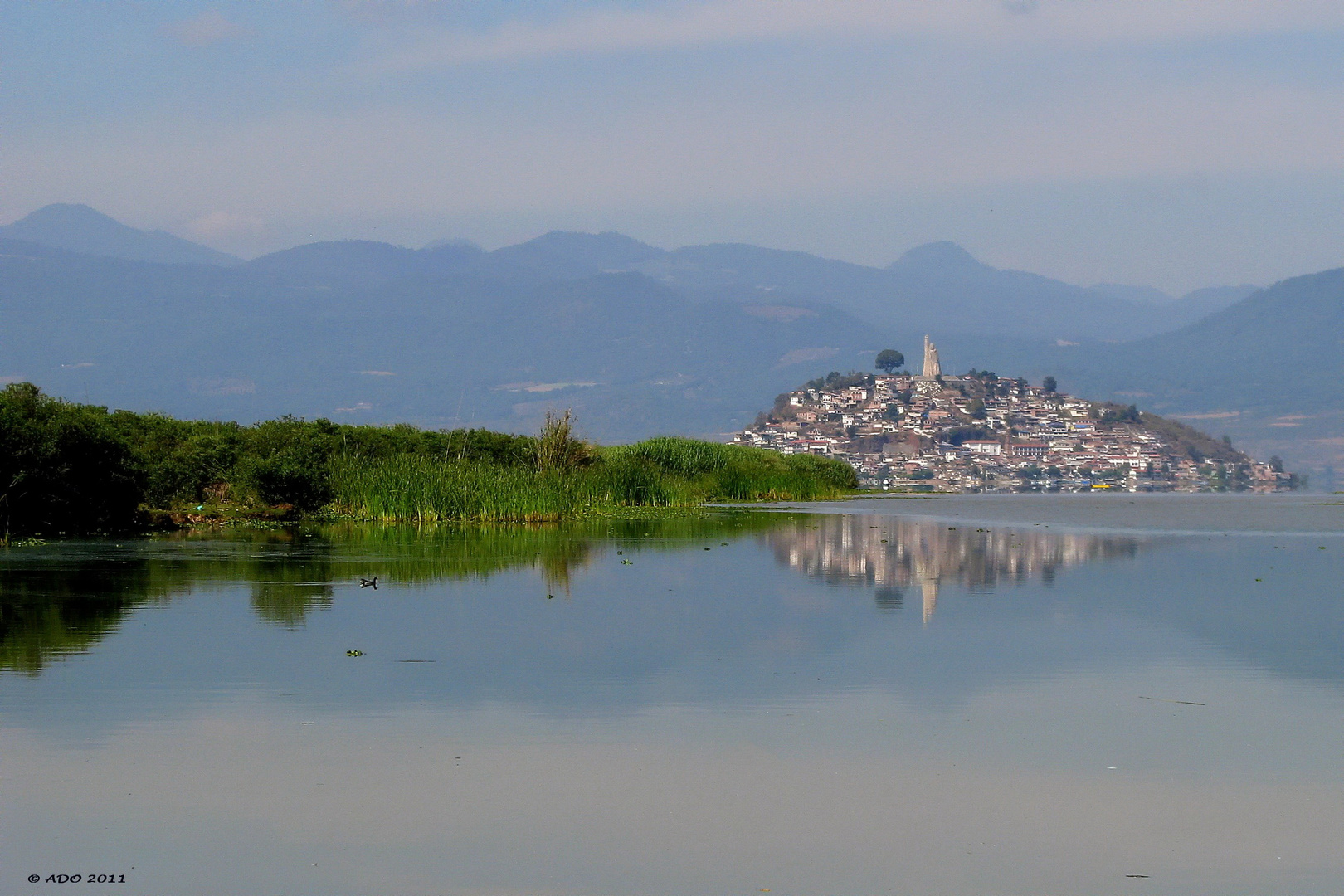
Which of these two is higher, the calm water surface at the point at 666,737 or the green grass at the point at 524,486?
the green grass at the point at 524,486

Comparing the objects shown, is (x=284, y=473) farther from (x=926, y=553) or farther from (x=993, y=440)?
(x=993, y=440)

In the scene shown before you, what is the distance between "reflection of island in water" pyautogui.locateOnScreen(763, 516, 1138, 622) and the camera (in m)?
17.5

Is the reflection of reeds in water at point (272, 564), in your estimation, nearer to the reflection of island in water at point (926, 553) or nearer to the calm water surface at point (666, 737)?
the calm water surface at point (666, 737)

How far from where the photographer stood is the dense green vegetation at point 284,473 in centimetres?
2464

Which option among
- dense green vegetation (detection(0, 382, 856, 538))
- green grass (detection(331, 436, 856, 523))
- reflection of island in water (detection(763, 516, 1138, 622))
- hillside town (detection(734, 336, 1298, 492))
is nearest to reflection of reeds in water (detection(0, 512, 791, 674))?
green grass (detection(331, 436, 856, 523))

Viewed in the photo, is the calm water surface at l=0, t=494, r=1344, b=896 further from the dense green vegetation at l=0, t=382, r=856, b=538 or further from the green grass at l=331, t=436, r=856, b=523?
the green grass at l=331, t=436, r=856, b=523

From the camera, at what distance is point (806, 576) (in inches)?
707

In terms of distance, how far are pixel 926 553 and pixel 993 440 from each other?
142 m

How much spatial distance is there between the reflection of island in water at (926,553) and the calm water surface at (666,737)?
111 cm

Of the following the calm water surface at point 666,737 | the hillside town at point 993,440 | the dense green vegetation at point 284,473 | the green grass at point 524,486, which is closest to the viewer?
the calm water surface at point 666,737

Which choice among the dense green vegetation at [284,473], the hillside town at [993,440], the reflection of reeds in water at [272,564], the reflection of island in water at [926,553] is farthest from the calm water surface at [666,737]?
the hillside town at [993,440]

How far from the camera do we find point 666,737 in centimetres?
809

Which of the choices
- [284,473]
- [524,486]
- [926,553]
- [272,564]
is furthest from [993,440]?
[272,564]

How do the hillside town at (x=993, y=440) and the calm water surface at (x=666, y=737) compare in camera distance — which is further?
the hillside town at (x=993, y=440)
